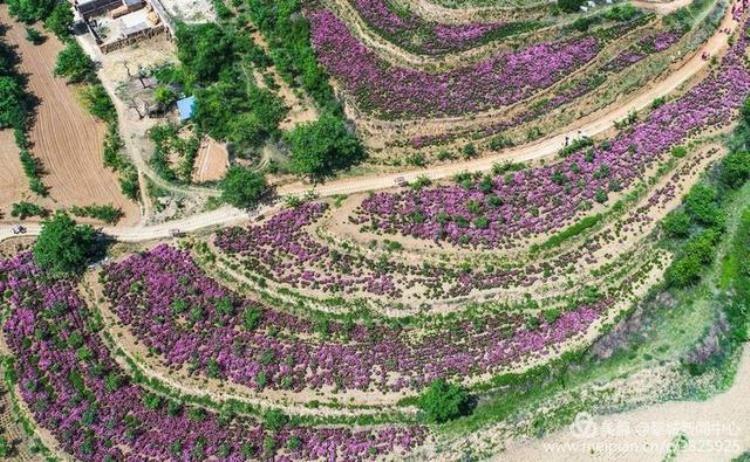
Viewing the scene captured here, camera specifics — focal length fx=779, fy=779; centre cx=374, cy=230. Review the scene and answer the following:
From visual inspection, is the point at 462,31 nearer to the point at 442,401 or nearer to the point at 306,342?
the point at 306,342

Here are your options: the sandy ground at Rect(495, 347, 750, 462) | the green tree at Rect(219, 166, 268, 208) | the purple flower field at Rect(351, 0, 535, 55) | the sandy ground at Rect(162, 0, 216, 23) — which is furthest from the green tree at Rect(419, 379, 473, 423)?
the sandy ground at Rect(162, 0, 216, 23)

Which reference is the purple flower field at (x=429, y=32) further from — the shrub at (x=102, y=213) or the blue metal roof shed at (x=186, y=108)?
the shrub at (x=102, y=213)

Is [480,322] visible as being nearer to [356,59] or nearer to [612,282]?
[612,282]

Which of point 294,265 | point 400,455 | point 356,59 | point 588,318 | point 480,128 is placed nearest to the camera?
point 400,455

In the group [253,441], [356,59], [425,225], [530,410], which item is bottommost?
[530,410]

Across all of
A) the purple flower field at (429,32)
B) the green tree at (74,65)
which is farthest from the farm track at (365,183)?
the green tree at (74,65)

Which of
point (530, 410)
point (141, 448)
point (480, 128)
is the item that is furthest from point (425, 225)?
point (141, 448)

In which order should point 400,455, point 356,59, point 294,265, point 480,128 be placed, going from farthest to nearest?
point 356,59 < point 480,128 < point 294,265 < point 400,455
